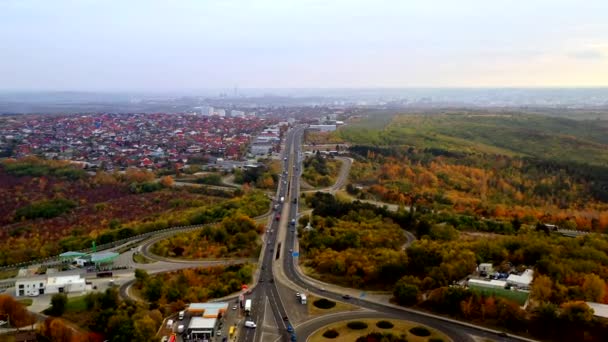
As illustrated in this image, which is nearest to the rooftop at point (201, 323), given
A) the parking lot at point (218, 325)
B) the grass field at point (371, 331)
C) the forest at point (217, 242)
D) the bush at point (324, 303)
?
the parking lot at point (218, 325)

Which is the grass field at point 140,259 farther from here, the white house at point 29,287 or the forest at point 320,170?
the forest at point 320,170

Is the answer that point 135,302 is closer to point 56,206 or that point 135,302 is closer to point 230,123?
point 56,206

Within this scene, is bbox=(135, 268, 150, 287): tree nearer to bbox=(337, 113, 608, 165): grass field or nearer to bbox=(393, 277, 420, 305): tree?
bbox=(393, 277, 420, 305): tree

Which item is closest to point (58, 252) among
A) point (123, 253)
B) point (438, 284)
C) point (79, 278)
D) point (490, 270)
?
point (123, 253)

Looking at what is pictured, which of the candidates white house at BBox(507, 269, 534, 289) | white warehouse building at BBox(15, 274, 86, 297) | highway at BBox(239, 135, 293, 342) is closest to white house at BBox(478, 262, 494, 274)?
white house at BBox(507, 269, 534, 289)

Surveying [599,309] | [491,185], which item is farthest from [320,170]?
[599,309]

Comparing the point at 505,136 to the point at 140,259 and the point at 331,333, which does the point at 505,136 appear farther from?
the point at 331,333
